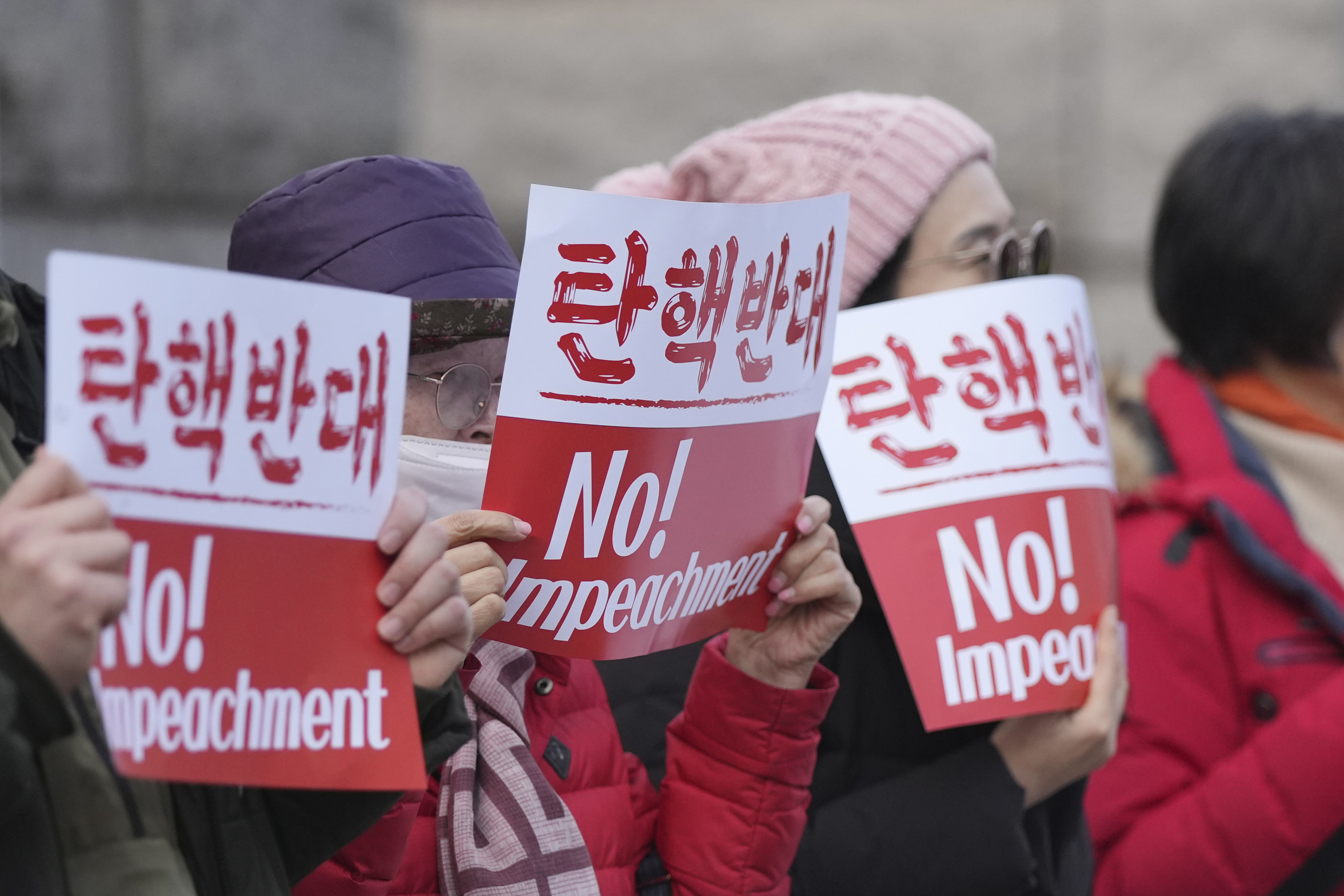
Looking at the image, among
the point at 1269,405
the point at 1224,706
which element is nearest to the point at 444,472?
the point at 1224,706

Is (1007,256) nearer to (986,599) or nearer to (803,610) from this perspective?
(986,599)

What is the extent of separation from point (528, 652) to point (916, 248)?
83 cm

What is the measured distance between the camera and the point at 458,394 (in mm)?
1450

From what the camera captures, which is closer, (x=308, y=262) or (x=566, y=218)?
(x=566, y=218)

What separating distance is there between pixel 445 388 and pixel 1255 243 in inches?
64.7

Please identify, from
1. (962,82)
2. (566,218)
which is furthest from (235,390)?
(962,82)

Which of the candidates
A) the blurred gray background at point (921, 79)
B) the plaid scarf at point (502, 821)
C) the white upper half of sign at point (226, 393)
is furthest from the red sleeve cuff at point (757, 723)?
the blurred gray background at point (921, 79)

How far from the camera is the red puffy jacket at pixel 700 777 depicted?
5.03 feet

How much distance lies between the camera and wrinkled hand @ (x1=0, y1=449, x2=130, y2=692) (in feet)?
3.00

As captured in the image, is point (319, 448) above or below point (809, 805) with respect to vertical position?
above

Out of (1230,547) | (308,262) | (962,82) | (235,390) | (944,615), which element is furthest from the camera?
(962,82)

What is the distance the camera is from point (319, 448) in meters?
1.10

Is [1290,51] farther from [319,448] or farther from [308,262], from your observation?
[319,448]

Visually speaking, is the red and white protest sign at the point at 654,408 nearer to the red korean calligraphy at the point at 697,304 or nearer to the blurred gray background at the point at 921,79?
the red korean calligraphy at the point at 697,304
